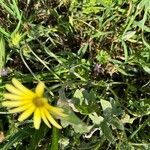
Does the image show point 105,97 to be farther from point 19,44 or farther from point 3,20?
point 3,20

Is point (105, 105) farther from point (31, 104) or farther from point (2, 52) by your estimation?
point (2, 52)

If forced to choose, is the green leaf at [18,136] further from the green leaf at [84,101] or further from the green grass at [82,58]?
the green leaf at [84,101]

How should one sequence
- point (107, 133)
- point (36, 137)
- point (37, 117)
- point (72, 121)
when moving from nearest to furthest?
point (37, 117)
point (72, 121)
point (107, 133)
point (36, 137)

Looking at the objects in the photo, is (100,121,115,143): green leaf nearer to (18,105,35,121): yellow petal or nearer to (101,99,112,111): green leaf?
(101,99,112,111): green leaf

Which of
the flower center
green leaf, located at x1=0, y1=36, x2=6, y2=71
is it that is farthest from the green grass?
the flower center

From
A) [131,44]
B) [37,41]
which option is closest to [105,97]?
[131,44]

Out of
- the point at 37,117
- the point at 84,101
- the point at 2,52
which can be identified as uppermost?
the point at 2,52

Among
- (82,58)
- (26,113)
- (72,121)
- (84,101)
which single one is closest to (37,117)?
(26,113)

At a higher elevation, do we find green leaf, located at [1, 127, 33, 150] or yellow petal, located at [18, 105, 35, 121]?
yellow petal, located at [18, 105, 35, 121]

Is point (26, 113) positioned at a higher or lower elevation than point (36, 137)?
higher
